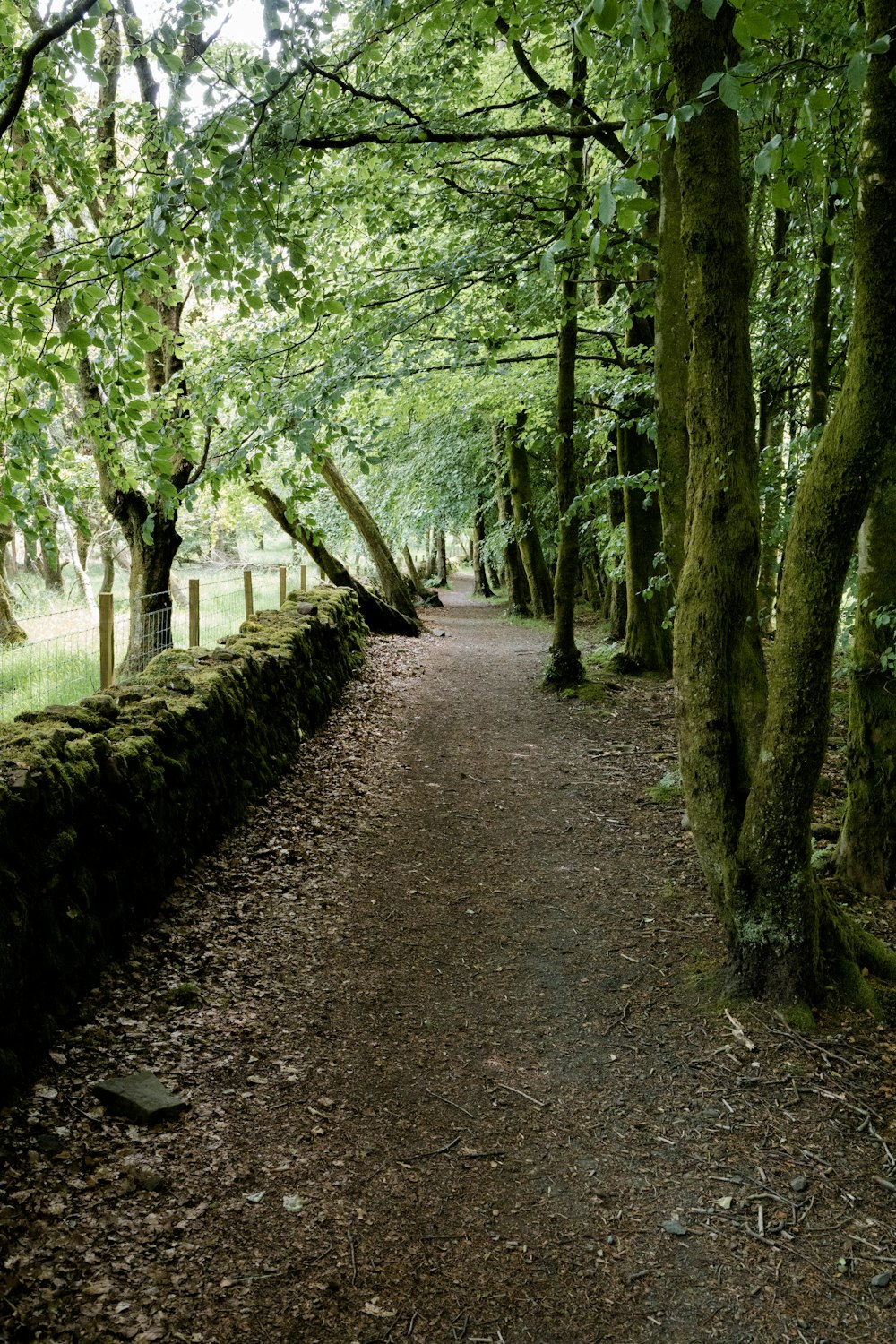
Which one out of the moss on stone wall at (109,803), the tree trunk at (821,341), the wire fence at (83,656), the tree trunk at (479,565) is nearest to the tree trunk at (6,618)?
the wire fence at (83,656)

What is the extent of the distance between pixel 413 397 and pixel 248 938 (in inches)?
398

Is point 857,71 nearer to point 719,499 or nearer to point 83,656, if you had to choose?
point 719,499

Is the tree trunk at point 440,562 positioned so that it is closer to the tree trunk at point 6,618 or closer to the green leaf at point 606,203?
the tree trunk at point 6,618

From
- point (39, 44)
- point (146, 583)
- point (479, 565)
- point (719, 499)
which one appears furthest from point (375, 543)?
point (39, 44)

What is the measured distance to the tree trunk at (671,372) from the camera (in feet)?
19.7

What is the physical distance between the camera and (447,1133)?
363 cm

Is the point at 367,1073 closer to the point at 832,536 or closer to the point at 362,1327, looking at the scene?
the point at 362,1327

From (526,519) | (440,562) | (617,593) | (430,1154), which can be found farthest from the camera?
(440,562)

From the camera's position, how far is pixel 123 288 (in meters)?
3.73

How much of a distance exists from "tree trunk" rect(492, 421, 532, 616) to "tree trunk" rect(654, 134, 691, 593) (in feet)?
44.2

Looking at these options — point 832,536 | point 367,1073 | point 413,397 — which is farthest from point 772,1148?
point 413,397

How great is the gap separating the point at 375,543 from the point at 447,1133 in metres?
15.0

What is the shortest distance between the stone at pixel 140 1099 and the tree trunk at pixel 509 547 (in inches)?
678

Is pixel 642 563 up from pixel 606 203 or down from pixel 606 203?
down
